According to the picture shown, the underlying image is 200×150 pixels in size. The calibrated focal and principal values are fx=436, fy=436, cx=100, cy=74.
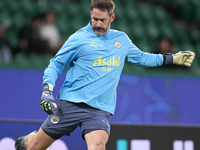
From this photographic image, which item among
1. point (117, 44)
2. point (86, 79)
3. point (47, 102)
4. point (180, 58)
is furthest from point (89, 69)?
point (180, 58)

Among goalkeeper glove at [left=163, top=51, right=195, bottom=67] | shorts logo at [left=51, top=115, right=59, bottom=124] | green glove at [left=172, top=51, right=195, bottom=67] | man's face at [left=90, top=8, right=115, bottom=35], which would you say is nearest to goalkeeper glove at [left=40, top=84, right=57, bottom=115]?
shorts logo at [left=51, top=115, right=59, bottom=124]

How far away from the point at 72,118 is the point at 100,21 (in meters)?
0.96

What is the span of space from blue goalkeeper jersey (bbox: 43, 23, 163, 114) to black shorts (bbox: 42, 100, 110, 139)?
64 mm

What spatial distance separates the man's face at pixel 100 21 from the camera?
163 inches

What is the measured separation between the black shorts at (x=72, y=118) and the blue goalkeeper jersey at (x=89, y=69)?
0.21 feet

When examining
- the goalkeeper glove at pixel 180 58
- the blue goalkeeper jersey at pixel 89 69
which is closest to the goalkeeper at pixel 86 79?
the blue goalkeeper jersey at pixel 89 69

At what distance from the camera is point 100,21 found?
4.18m

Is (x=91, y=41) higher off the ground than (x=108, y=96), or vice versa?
A: (x=91, y=41)

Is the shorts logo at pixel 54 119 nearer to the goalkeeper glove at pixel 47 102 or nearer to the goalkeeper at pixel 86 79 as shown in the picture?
the goalkeeper at pixel 86 79

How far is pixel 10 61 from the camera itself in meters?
7.85

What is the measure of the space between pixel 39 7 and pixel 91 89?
17.6 ft

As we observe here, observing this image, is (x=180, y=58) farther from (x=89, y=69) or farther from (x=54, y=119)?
(x=54, y=119)

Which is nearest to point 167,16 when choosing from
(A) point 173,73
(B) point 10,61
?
(A) point 173,73

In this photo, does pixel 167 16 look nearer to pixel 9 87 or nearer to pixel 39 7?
pixel 39 7
